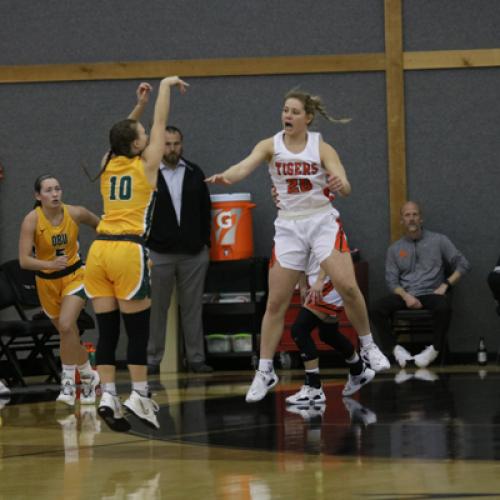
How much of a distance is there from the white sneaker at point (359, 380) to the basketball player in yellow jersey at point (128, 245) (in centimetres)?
178

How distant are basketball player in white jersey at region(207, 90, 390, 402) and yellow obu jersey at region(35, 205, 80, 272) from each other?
5.00 ft

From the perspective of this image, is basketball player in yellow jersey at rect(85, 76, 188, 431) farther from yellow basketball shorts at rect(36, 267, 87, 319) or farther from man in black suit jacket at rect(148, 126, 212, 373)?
man in black suit jacket at rect(148, 126, 212, 373)

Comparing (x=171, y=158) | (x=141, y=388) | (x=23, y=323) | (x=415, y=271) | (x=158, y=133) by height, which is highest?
(x=171, y=158)

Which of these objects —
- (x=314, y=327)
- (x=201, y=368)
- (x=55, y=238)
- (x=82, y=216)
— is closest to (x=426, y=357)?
(x=201, y=368)

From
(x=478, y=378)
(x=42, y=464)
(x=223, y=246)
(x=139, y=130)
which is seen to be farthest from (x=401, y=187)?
(x=42, y=464)

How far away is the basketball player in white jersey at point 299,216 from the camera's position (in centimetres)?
641

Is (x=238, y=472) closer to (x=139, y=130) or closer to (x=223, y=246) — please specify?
(x=139, y=130)

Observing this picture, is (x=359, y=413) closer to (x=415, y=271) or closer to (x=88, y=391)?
(x=88, y=391)

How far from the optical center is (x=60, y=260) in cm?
721

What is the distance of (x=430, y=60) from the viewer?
1068cm

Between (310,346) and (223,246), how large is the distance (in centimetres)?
371

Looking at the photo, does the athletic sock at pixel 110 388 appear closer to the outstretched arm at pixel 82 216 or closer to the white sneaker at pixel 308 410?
the white sneaker at pixel 308 410

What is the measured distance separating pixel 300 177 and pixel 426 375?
9.87 feet

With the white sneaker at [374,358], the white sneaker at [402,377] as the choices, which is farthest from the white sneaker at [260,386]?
the white sneaker at [402,377]
